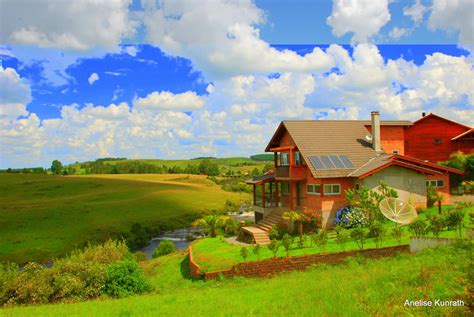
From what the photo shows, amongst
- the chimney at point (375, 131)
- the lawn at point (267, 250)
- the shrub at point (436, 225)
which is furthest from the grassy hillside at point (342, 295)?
the chimney at point (375, 131)

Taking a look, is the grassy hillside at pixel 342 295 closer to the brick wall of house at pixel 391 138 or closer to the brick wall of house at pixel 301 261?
the brick wall of house at pixel 301 261

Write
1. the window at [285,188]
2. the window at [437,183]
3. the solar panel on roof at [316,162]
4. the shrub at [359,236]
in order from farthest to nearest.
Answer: the window at [285,188] < the window at [437,183] < the solar panel on roof at [316,162] < the shrub at [359,236]

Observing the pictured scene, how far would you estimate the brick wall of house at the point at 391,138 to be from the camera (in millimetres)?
36781

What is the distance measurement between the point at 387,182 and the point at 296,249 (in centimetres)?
1015

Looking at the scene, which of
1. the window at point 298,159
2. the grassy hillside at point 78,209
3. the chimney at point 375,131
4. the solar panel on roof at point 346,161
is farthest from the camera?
the grassy hillside at point 78,209

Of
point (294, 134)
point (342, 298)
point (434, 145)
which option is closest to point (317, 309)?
point (342, 298)

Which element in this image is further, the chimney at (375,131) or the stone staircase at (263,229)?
the chimney at (375,131)

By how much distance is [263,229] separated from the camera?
97.3 feet

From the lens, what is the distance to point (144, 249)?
151ft

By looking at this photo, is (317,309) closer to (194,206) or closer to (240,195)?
(194,206)

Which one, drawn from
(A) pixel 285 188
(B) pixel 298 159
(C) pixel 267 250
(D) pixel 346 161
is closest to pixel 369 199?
(D) pixel 346 161

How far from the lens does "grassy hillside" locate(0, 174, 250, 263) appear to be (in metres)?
48.4

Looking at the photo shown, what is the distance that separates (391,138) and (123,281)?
27993 mm

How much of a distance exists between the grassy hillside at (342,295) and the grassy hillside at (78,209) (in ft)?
117
